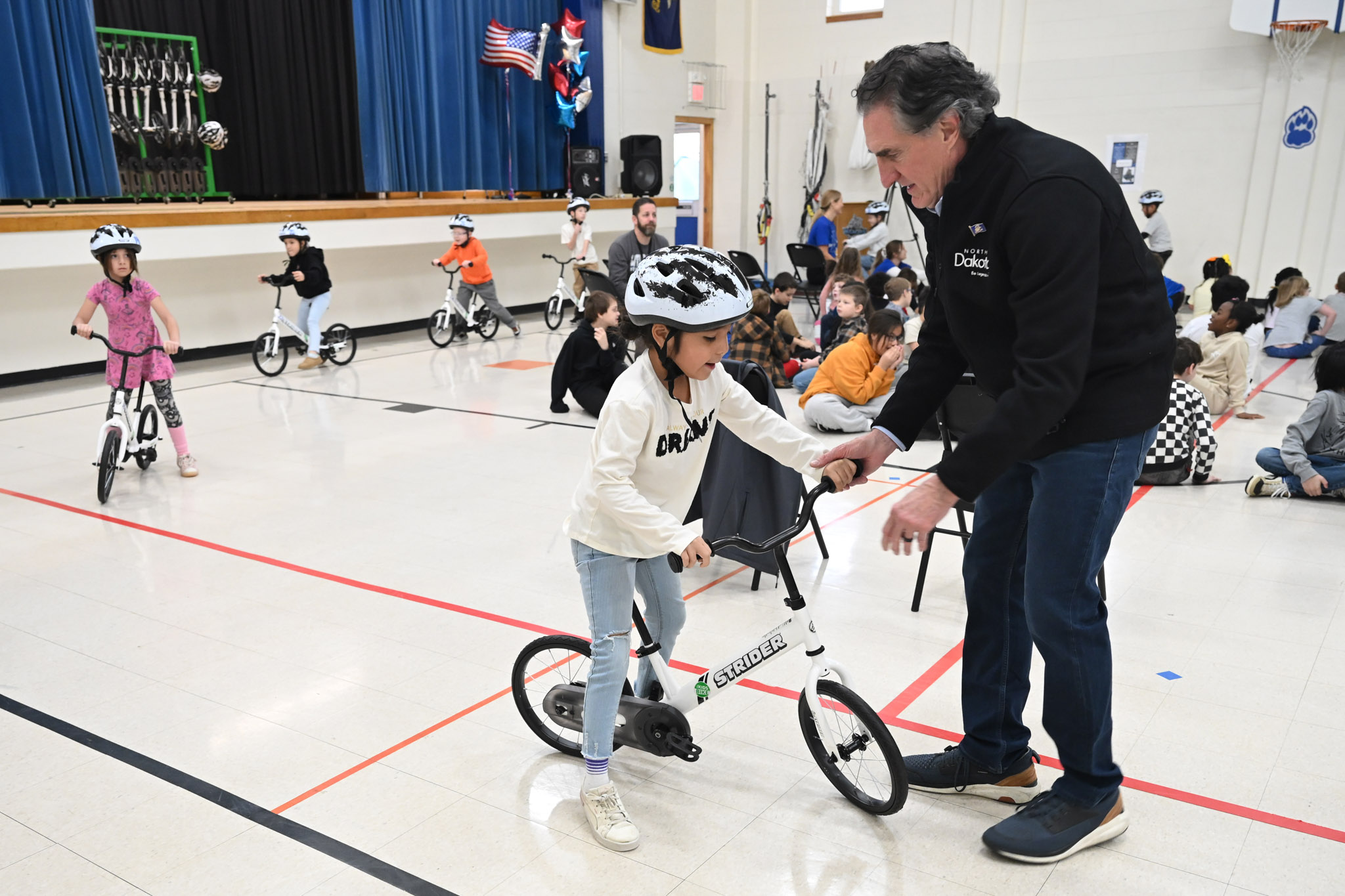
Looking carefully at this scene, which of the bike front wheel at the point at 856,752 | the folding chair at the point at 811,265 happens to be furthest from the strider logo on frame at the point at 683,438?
the folding chair at the point at 811,265

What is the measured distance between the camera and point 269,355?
29.5ft

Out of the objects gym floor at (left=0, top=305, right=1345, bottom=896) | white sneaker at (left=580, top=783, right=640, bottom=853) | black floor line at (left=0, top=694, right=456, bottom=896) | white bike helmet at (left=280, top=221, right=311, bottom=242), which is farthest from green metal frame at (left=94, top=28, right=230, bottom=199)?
white sneaker at (left=580, top=783, right=640, bottom=853)

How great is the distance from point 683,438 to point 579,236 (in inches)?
389

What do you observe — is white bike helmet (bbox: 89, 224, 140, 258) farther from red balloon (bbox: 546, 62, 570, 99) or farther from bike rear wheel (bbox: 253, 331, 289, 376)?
red balloon (bbox: 546, 62, 570, 99)

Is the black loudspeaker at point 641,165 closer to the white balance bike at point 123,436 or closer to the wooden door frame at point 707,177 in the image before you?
the wooden door frame at point 707,177

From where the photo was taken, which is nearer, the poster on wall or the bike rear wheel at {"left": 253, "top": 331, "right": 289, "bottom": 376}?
the bike rear wheel at {"left": 253, "top": 331, "right": 289, "bottom": 376}

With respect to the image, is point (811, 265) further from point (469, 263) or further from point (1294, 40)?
point (1294, 40)

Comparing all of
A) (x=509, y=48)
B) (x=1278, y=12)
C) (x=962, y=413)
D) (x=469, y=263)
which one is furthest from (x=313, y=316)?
(x=1278, y=12)

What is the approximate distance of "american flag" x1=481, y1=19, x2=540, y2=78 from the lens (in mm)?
12398

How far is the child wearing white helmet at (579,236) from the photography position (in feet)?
37.6

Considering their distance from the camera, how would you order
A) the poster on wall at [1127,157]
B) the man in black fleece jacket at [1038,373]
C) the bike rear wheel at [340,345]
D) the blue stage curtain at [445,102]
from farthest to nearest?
1. the poster on wall at [1127,157]
2. the blue stage curtain at [445,102]
3. the bike rear wheel at [340,345]
4. the man in black fleece jacket at [1038,373]

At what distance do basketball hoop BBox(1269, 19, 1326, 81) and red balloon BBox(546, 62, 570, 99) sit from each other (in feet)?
27.9

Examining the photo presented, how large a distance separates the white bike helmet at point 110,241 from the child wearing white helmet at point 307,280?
332cm

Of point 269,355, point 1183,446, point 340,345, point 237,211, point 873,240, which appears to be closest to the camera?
point 1183,446
